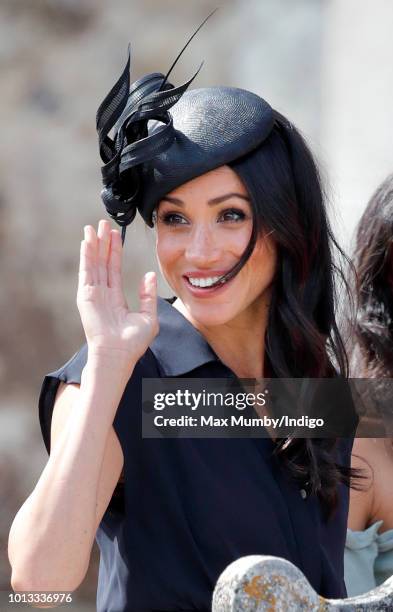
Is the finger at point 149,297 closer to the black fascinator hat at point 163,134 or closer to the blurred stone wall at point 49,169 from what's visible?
the black fascinator hat at point 163,134

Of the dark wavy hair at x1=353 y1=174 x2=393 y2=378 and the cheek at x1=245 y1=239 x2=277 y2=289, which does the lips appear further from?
the dark wavy hair at x1=353 y1=174 x2=393 y2=378

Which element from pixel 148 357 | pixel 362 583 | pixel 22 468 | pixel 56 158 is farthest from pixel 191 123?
pixel 22 468

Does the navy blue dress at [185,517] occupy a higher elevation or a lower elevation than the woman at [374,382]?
lower

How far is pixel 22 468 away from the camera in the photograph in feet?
11.2

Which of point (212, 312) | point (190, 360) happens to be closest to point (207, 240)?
point (212, 312)

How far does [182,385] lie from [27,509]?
0.46 meters

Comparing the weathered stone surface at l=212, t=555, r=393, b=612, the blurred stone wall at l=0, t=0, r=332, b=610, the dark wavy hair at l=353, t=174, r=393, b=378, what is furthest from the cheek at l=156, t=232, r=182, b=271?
the blurred stone wall at l=0, t=0, r=332, b=610

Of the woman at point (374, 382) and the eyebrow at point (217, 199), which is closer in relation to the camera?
the eyebrow at point (217, 199)

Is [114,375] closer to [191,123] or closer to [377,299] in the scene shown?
[191,123]

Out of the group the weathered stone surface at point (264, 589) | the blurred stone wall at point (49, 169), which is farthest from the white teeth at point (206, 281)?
the blurred stone wall at point (49, 169)

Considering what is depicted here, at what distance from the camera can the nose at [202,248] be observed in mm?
2070

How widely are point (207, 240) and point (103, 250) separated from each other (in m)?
0.21

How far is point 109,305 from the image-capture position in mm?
1971

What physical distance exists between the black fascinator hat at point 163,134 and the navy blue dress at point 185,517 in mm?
333
